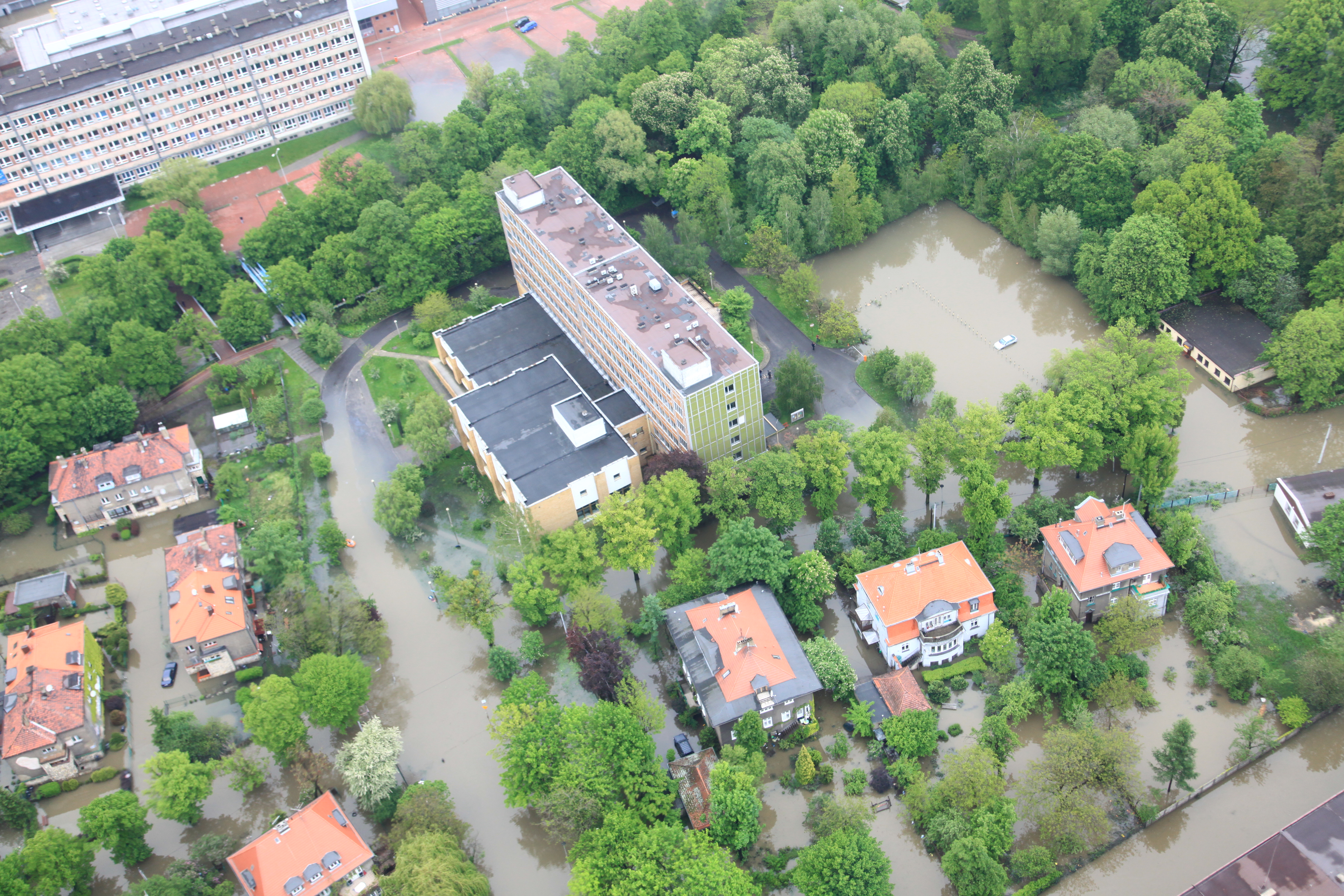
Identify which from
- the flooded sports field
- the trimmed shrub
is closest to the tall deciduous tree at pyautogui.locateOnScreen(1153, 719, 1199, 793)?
the flooded sports field

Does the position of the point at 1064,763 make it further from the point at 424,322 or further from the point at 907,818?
the point at 424,322

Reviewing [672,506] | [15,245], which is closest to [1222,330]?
[672,506]

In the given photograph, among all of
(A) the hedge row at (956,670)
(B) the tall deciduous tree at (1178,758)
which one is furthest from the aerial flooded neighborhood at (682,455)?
(A) the hedge row at (956,670)

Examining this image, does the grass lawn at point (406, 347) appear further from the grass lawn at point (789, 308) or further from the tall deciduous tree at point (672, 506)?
the tall deciduous tree at point (672, 506)

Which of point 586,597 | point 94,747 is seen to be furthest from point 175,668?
point 586,597

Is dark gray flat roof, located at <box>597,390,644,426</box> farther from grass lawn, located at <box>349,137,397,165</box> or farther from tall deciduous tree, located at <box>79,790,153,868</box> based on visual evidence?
grass lawn, located at <box>349,137,397,165</box>
